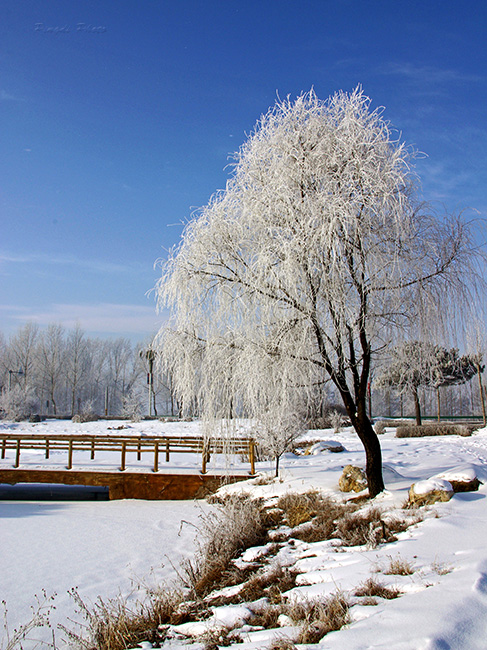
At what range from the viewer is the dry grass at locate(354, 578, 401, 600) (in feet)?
13.1

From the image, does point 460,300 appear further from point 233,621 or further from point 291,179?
point 233,621

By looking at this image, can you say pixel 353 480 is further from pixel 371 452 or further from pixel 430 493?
pixel 430 493

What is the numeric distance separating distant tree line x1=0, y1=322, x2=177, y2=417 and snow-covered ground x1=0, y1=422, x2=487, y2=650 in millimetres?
46448

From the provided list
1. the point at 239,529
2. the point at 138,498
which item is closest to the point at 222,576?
the point at 239,529

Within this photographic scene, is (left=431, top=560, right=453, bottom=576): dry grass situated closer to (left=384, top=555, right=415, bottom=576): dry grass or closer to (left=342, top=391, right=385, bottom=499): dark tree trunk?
(left=384, top=555, right=415, bottom=576): dry grass

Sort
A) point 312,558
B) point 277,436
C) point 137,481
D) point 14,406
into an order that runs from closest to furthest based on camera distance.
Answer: point 312,558 → point 277,436 → point 137,481 → point 14,406

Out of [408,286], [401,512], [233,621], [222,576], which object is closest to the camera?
[233,621]

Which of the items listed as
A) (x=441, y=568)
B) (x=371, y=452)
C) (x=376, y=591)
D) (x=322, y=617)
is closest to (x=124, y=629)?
(x=322, y=617)

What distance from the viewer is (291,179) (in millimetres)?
7602

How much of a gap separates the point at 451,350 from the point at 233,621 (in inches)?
214

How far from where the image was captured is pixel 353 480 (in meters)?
9.48

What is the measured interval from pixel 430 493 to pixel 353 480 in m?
2.63

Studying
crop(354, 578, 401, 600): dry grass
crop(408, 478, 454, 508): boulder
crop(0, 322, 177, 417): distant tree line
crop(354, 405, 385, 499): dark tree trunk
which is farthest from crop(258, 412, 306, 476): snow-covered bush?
crop(0, 322, 177, 417): distant tree line

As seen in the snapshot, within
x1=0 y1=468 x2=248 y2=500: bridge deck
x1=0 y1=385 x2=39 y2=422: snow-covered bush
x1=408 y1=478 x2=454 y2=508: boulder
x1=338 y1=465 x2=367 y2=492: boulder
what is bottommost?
x1=0 y1=468 x2=248 y2=500: bridge deck
